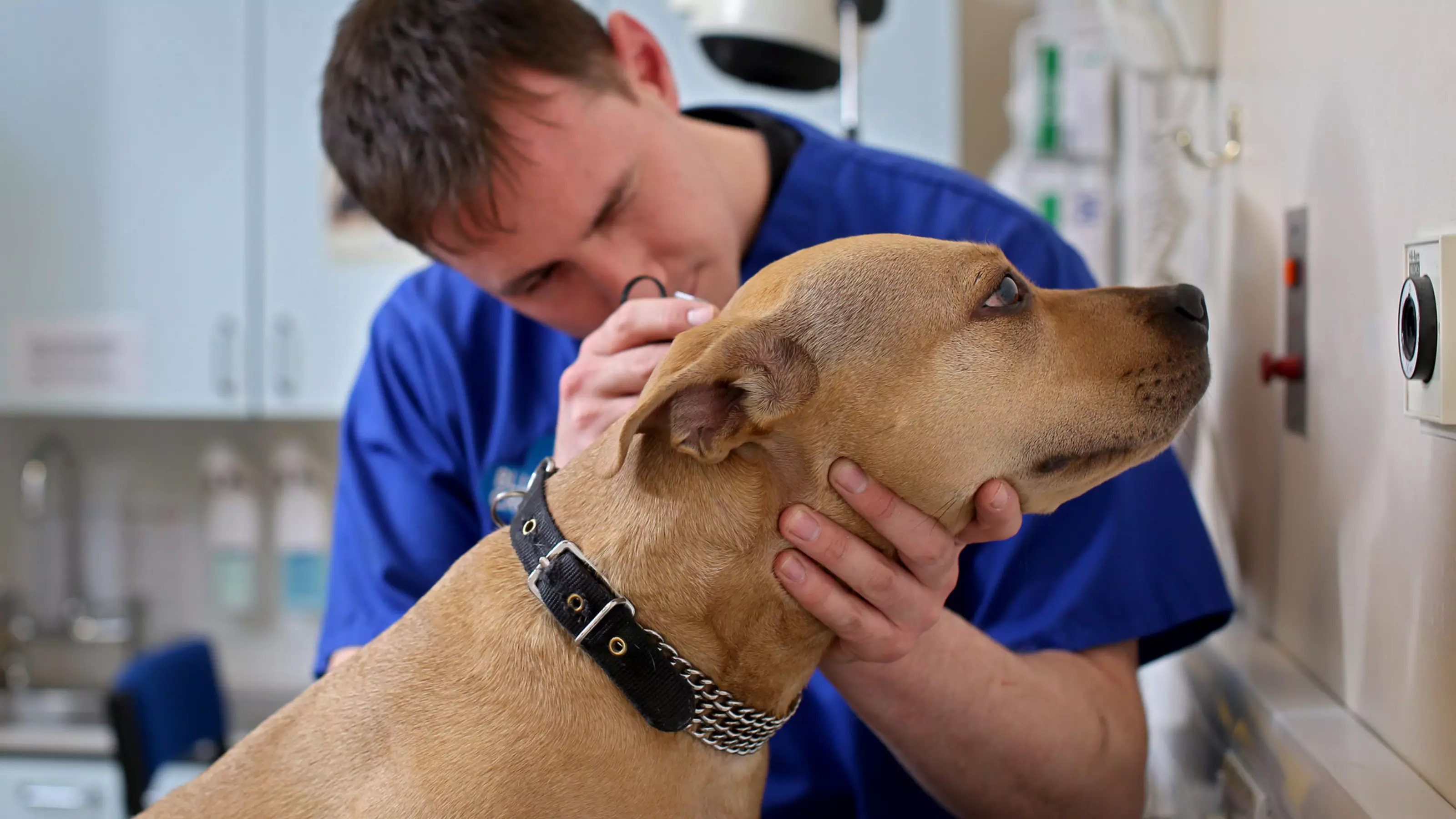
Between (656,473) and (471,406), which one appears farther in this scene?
(471,406)

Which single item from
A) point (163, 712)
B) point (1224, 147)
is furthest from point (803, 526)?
point (163, 712)

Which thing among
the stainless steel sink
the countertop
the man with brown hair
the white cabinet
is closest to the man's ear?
the man with brown hair

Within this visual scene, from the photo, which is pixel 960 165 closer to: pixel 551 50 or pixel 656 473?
pixel 551 50

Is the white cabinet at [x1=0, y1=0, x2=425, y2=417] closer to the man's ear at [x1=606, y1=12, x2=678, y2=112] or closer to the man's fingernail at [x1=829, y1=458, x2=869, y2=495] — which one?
the man's ear at [x1=606, y1=12, x2=678, y2=112]

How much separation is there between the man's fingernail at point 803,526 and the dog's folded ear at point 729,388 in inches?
2.7

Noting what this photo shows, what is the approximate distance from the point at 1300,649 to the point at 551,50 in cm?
98

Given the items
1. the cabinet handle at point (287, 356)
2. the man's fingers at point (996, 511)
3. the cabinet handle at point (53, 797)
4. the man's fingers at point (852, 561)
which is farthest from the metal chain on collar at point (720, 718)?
the cabinet handle at point (53, 797)

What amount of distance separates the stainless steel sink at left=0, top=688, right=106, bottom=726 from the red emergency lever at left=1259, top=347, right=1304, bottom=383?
2815 mm

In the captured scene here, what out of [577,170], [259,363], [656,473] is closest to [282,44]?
[259,363]

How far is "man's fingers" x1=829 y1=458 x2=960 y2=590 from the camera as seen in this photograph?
840 mm

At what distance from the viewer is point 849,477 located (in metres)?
0.84

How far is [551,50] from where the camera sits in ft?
3.67

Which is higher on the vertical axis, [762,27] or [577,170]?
[762,27]

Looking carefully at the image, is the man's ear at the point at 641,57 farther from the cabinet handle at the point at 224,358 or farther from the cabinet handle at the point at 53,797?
the cabinet handle at the point at 53,797
